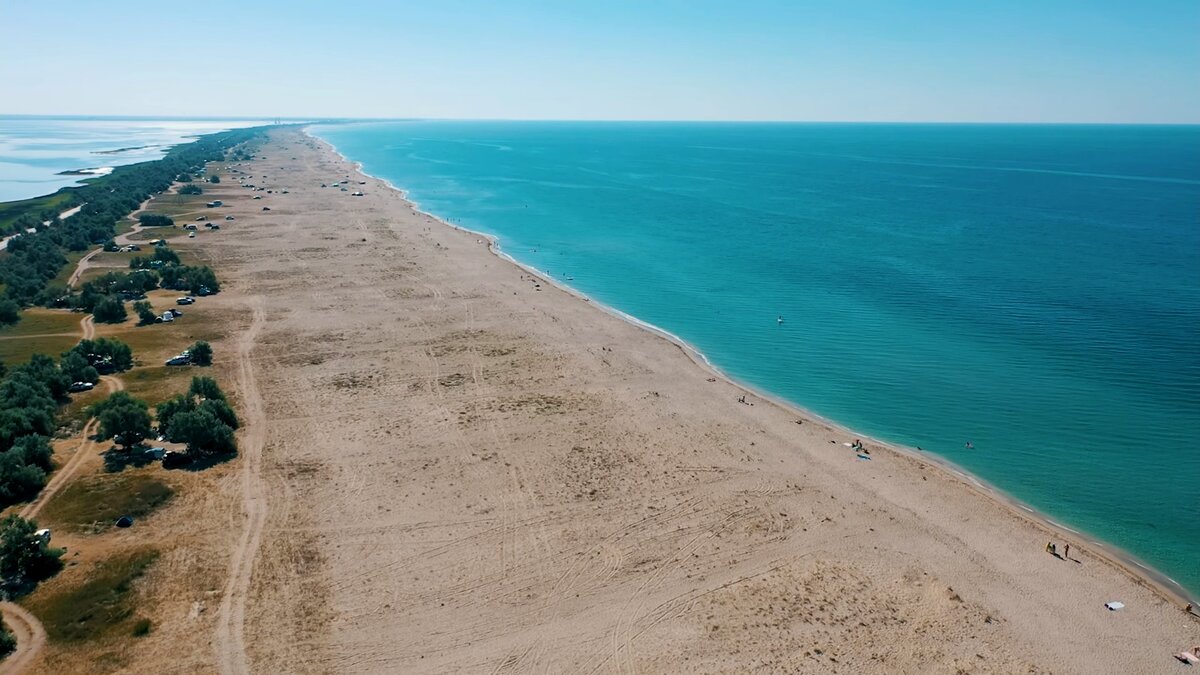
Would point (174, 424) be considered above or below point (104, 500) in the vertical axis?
above

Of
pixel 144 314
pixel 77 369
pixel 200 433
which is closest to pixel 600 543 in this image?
pixel 200 433

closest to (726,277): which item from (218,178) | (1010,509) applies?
(1010,509)

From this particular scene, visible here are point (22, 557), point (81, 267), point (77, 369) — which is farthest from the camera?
point (81, 267)

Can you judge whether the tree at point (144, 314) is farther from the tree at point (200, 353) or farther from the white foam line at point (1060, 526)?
the white foam line at point (1060, 526)

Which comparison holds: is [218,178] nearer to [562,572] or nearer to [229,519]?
[229,519]

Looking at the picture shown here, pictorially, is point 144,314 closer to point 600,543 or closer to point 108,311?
point 108,311

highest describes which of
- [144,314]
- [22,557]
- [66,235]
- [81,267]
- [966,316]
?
[66,235]

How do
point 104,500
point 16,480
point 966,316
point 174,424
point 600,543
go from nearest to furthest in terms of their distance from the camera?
point 600,543 < point 16,480 < point 104,500 < point 174,424 < point 966,316

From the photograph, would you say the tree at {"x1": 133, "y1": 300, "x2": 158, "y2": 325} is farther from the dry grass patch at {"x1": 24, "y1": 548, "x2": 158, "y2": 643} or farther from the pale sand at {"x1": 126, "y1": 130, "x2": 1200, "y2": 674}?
the dry grass patch at {"x1": 24, "y1": 548, "x2": 158, "y2": 643}
